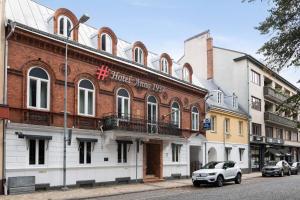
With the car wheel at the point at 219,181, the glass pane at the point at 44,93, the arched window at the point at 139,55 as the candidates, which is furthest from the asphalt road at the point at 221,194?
the arched window at the point at 139,55

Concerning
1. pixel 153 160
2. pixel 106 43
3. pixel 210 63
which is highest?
pixel 210 63

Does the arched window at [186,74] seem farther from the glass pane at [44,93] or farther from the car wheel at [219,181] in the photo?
the glass pane at [44,93]

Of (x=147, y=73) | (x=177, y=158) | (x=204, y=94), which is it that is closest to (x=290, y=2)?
(x=147, y=73)

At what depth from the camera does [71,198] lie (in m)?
18.6

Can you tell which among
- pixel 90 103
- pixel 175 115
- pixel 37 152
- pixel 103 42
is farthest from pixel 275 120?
pixel 37 152

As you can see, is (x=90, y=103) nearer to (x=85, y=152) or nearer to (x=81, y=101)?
(x=81, y=101)

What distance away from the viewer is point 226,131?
4047 centimetres

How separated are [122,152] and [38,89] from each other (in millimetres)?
7579

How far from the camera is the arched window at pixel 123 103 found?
1054 inches

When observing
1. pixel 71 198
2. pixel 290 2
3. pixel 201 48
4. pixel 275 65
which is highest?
pixel 201 48

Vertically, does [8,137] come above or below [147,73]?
below

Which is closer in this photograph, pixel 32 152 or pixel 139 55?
pixel 32 152

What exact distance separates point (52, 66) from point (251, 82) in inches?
1169

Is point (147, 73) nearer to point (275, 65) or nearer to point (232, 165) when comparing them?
point (232, 165)
